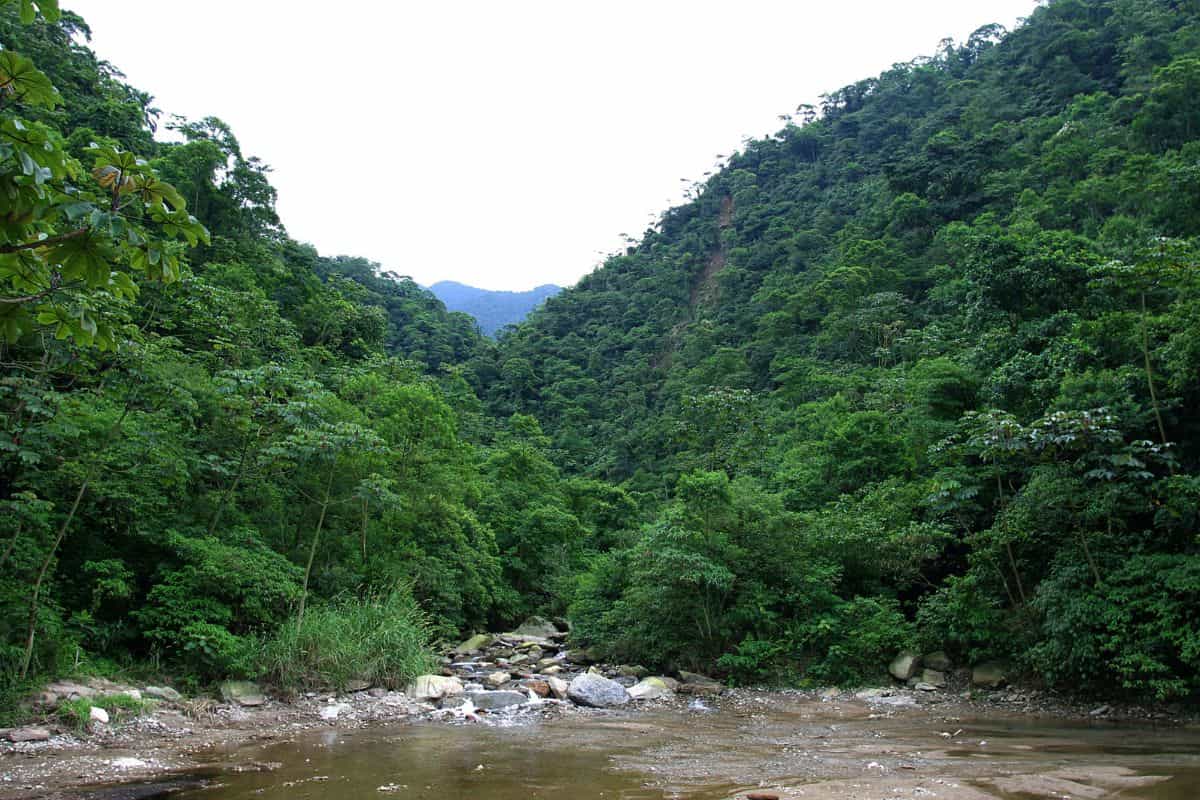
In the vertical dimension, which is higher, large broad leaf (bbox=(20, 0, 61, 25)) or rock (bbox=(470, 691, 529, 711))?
large broad leaf (bbox=(20, 0, 61, 25))

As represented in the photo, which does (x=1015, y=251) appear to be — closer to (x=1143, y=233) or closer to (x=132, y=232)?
(x=1143, y=233)

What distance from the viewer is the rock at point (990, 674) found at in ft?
43.2

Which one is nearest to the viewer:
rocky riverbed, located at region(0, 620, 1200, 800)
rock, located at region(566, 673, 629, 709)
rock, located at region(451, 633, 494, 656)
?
rocky riverbed, located at region(0, 620, 1200, 800)

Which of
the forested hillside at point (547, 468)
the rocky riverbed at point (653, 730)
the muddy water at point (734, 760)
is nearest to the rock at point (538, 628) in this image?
the forested hillside at point (547, 468)

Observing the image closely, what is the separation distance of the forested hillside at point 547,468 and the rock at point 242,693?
0.95 ft

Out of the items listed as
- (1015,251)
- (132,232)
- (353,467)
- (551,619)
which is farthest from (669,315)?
(132,232)

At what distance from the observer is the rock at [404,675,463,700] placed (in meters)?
13.0

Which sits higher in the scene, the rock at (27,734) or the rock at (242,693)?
the rock at (27,734)

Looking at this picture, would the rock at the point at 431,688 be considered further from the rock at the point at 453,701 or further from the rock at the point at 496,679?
the rock at the point at 496,679

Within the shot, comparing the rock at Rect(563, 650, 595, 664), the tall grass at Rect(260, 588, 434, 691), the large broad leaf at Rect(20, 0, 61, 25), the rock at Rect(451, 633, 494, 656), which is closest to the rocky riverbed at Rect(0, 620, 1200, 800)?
the tall grass at Rect(260, 588, 434, 691)

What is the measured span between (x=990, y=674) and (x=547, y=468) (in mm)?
19327

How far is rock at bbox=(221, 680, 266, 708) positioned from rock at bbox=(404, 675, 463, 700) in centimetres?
250

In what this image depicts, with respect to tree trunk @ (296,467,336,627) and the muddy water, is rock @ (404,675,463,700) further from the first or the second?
tree trunk @ (296,467,336,627)

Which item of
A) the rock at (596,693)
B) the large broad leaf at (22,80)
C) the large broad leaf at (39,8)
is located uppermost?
the large broad leaf at (39,8)
